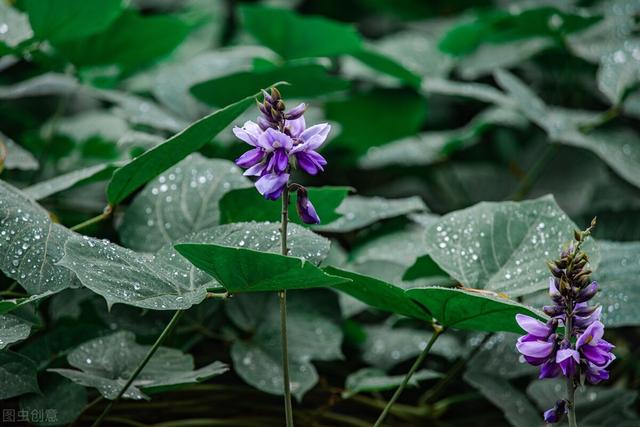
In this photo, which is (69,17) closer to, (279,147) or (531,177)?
(279,147)

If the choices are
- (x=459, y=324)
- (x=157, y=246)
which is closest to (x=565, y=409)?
(x=459, y=324)

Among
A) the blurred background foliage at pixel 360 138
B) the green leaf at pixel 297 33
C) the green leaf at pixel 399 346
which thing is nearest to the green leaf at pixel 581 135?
the blurred background foliage at pixel 360 138

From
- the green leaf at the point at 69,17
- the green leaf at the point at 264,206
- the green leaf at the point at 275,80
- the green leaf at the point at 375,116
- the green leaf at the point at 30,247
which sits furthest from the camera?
the green leaf at the point at 375,116

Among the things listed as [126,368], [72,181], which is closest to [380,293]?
[126,368]

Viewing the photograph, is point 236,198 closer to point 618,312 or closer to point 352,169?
point 618,312

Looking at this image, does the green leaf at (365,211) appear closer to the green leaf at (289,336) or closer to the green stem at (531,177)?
the green leaf at (289,336)

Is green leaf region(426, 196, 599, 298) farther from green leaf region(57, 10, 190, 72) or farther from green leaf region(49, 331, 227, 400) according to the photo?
green leaf region(57, 10, 190, 72)
